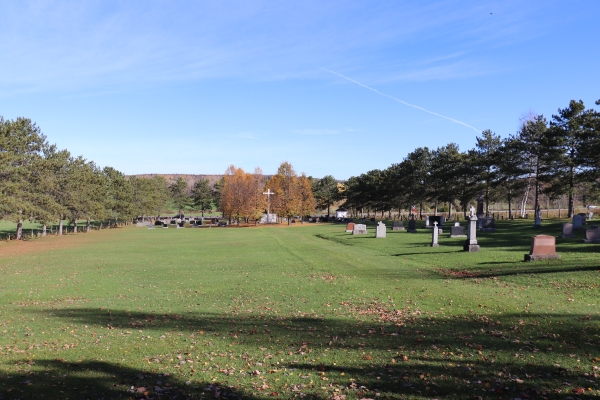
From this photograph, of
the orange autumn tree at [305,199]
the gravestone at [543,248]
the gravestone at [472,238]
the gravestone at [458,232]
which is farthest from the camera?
the orange autumn tree at [305,199]

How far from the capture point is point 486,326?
9148 mm

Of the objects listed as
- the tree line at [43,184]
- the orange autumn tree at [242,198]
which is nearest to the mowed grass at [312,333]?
the tree line at [43,184]

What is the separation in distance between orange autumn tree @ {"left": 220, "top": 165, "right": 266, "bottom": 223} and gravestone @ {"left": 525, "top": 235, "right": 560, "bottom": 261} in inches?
2623

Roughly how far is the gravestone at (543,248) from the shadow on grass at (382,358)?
9.80 meters

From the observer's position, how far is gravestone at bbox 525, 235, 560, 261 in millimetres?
18642

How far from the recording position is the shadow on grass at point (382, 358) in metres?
5.76

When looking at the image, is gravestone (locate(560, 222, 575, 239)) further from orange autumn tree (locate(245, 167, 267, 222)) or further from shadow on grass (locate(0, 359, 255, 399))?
orange autumn tree (locate(245, 167, 267, 222))

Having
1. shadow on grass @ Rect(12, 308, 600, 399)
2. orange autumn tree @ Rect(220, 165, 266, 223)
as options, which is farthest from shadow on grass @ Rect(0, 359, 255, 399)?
orange autumn tree @ Rect(220, 165, 266, 223)

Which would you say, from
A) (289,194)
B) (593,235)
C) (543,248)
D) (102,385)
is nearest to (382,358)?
(102,385)

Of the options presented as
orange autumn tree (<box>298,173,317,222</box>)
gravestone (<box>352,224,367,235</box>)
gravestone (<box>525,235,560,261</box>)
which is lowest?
gravestone (<box>352,224,367,235</box>)

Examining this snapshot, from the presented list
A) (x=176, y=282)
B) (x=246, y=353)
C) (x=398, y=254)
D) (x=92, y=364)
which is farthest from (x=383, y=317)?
(x=398, y=254)

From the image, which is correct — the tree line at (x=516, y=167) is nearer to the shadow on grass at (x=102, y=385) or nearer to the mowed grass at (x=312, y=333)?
the mowed grass at (x=312, y=333)

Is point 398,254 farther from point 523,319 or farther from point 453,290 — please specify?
point 523,319

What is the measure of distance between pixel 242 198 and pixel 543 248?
223ft
